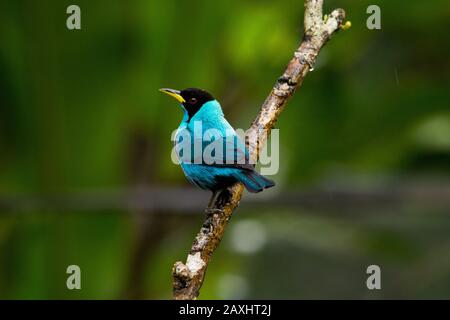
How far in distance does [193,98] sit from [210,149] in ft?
0.72

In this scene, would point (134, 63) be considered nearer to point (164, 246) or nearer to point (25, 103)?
point (25, 103)

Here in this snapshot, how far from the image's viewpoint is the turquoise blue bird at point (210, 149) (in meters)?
2.42

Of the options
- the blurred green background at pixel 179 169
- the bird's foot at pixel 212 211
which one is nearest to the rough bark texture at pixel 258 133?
the bird's foot at pixel 212 211

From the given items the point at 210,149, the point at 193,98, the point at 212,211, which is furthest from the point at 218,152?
the point at 212,211

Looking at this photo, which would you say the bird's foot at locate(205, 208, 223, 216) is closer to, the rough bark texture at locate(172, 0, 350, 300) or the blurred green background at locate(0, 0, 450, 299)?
the rough bark texture at locate(172, 0, 350, 300)

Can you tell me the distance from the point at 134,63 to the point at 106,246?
114 centimetres

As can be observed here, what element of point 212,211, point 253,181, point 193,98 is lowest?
point 212,211

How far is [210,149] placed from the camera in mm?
2531

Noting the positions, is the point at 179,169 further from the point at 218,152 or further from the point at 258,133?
the point at 258,133

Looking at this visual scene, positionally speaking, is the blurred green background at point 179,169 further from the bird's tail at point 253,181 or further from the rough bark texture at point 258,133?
the rough bark texture at point 258,133

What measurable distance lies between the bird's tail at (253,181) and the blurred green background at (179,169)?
6.20 feet

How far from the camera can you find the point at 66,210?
14.6 ft
